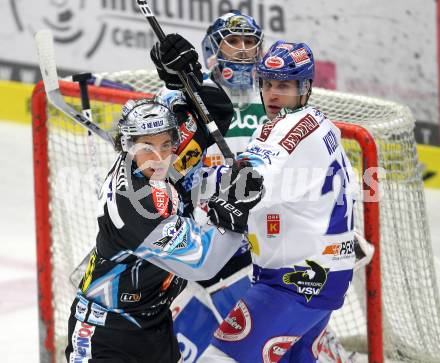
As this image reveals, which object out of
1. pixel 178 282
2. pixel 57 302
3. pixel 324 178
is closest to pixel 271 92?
pixel 324 178

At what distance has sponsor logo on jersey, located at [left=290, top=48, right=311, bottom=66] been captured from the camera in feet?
11.8

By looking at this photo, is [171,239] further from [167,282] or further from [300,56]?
[300,56]

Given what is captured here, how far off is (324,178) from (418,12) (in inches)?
134

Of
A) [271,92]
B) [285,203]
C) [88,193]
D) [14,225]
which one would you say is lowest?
[14,225]

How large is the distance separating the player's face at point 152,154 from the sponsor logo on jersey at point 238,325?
1.84 feet

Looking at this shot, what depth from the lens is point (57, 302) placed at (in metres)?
4.74

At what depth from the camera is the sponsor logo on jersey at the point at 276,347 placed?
3557mm

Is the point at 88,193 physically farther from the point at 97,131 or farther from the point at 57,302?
the point at 97,131

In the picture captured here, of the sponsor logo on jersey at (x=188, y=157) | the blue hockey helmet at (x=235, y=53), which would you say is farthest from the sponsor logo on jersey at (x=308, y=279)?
the blue hockey helmet at (x=235, y=53)

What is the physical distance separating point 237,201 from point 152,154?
28cm

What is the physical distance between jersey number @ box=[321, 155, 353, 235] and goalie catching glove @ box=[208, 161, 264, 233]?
336 mm

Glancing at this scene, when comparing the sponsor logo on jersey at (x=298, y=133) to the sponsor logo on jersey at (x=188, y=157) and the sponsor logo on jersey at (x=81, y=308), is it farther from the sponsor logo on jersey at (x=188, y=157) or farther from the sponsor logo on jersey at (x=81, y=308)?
the sponsor logo on jersey at (x=81, y=308)

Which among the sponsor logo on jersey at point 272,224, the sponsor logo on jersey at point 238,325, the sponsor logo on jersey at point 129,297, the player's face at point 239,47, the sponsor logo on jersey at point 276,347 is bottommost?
the sponsor logo on jersey at point 276,347

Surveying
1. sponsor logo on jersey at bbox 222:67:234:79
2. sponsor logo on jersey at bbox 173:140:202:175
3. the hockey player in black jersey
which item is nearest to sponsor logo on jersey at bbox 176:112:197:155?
sponsor logo on jersey at bbox 173:140:202:175
